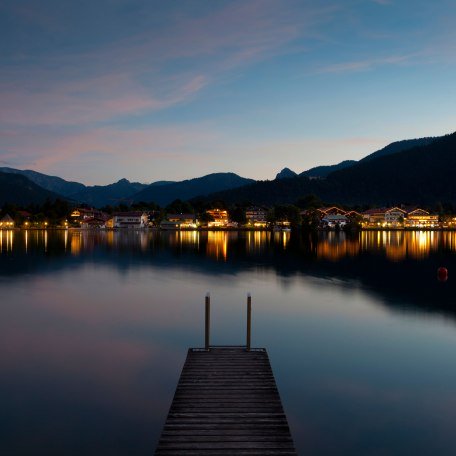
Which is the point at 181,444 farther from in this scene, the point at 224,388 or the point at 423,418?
the point at 423,418

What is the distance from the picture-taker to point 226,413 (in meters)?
11.4

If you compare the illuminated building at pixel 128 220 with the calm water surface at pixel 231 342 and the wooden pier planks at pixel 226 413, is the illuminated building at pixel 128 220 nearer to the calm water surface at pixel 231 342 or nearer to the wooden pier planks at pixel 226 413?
the calm water surface at pixel 231 342

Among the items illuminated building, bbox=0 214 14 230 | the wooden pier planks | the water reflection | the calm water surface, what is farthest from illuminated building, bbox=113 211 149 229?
the wooden pier planks

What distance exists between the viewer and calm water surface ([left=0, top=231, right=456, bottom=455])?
12828 mm

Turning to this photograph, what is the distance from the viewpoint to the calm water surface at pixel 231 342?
505 inches

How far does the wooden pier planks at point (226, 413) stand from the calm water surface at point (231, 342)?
5.08 ft

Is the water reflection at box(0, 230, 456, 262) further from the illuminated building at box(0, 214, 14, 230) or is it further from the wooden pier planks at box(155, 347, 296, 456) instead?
the illuminated building at box(0, 214, 14, 230)

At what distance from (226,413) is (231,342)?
11.3 meters

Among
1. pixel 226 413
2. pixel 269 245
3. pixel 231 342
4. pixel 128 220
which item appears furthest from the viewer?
pixel 128 220

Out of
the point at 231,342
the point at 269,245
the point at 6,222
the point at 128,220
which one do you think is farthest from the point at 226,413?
the point at 6,222

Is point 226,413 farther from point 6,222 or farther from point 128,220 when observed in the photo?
point 6,222

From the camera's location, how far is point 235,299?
3425cm

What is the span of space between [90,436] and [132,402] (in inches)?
97.3

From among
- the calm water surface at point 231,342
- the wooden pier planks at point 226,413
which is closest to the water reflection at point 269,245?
the calm water surface at point 231,342
